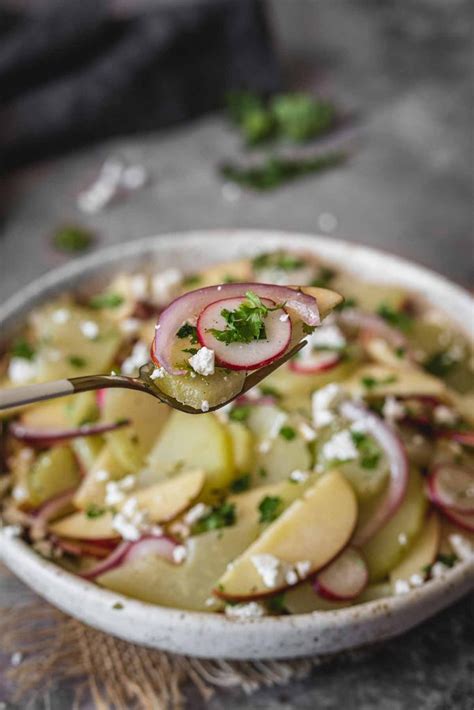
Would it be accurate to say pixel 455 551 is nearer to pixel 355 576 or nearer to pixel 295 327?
pixel 355 576

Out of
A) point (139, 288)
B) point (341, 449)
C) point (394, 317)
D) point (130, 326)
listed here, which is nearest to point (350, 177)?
point (394, 317)

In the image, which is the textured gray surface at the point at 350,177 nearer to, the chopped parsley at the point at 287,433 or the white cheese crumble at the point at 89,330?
the white cheese crumble at the point at 89,330

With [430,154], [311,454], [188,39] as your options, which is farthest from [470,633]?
[188,39]

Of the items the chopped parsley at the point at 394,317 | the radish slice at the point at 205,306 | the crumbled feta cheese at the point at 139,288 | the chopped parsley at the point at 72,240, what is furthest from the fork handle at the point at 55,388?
the chopped parsley at the point at 72,240

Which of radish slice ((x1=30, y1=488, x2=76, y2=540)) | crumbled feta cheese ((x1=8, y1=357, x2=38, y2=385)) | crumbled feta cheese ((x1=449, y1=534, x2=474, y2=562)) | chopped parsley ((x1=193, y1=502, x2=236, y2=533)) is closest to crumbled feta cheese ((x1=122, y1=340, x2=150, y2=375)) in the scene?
crumbled feta cheese ((x1=8, y1=357, x2=38, y2=385))

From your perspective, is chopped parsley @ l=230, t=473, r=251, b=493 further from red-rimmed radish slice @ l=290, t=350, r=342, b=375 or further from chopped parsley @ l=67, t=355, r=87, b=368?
chopped parsley @ l=67, t=355, r=87, b=368
